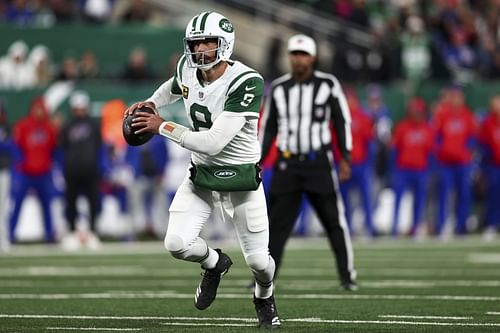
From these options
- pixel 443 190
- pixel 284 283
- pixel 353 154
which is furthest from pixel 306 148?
pixel 443 190

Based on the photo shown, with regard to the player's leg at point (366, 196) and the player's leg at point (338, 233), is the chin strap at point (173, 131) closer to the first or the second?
the player's leg at point (338, 233)

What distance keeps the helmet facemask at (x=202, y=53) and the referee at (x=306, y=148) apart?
284cm

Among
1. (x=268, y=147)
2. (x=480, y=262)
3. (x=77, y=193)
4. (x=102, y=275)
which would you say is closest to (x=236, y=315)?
(x=268, y=147)

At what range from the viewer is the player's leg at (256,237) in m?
7.52

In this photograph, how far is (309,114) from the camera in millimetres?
10344

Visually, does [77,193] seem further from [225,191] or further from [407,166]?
[225,191]

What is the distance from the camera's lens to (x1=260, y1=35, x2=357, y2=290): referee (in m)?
10.1

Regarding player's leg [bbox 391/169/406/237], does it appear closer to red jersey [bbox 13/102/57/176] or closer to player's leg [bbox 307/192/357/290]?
red jersey [bbox 13/102/57/176]

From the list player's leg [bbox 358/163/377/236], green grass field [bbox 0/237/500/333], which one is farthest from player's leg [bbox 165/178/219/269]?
player's leg [bbox 358/163/377/236]

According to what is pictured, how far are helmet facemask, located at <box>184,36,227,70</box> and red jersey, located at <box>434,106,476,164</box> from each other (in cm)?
1039

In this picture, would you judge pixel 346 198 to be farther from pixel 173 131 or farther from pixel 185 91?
pixel 173 131

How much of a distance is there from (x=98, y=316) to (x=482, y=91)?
12.9m

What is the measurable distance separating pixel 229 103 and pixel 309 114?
3.10 m

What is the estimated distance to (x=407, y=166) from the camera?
686 inches
